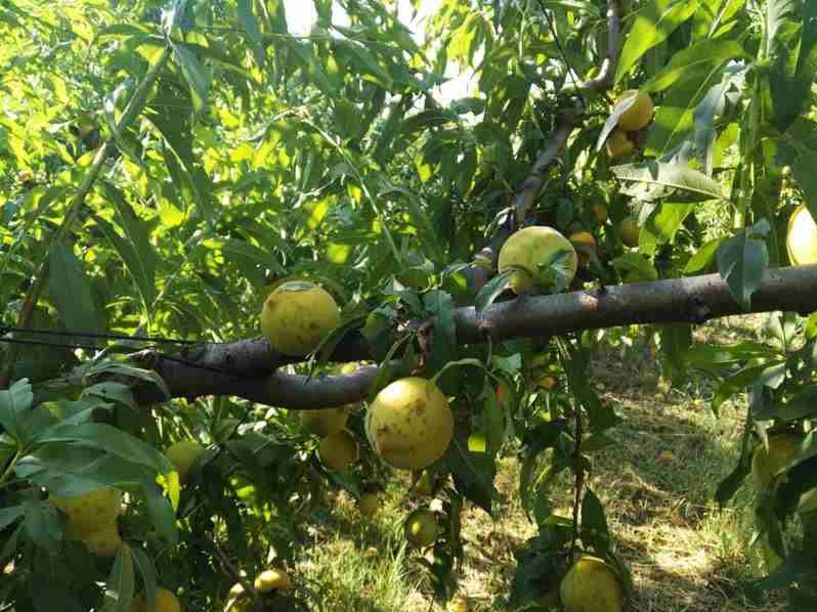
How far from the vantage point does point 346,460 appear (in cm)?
182

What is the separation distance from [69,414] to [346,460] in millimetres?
929

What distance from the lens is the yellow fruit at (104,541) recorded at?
1194mm

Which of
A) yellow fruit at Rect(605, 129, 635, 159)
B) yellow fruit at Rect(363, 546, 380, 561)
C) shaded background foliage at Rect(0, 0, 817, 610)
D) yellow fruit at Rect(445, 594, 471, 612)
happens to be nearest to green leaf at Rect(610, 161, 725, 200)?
shaded background foliage at Rect(0, 0, 817, 610)

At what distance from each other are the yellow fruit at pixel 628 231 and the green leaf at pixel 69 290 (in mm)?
1501

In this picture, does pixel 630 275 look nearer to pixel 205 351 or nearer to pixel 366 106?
pixel 205 351

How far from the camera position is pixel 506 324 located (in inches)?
44.4

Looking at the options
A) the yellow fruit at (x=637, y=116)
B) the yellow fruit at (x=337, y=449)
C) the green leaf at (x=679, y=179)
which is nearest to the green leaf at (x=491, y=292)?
the green leaf at (x=679, y=179)

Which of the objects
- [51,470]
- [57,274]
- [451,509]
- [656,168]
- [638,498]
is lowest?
[638,498]

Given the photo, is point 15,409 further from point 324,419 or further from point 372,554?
point 372,554

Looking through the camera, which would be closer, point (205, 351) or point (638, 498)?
point (205, 351)

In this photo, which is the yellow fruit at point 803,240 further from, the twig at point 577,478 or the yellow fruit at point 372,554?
the yellow fruit at point 372,554

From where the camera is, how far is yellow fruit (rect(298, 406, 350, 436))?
164 centimetres

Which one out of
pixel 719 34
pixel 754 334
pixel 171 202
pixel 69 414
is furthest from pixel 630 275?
pixel 754 334

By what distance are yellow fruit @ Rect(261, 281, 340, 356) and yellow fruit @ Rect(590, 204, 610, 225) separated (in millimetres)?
1179
